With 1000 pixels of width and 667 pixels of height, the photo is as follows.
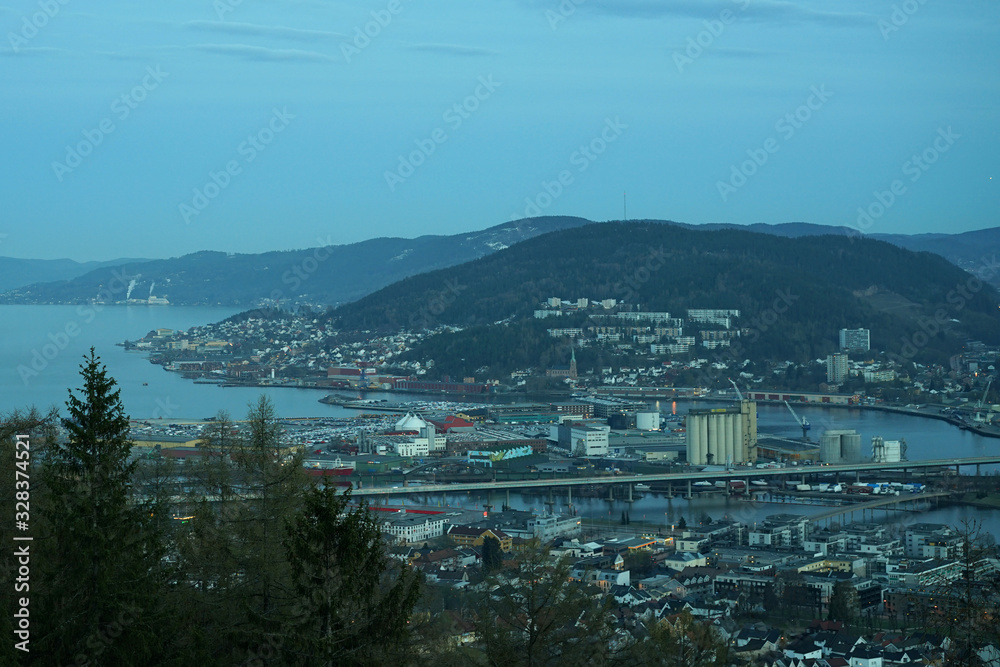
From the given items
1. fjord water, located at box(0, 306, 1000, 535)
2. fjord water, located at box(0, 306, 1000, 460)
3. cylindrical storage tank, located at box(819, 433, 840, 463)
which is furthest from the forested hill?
cylindrical storage tank, located at box(819, 433, 840, 463)

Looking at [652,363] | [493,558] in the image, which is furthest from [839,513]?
[652,363]

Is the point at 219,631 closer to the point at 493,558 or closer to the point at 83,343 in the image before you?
the point at 493,558

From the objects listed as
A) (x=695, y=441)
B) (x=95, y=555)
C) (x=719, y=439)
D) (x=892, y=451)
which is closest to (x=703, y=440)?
(x=695, y=441)

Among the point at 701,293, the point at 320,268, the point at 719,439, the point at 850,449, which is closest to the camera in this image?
the point at 850,449

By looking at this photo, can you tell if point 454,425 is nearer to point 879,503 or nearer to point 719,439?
point 719,439

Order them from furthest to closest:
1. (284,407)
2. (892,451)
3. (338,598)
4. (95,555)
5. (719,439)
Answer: (284,407), (719,439), (892,451), (95,555), (338,598)

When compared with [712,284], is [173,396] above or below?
below

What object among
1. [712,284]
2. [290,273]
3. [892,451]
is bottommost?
[892,451]

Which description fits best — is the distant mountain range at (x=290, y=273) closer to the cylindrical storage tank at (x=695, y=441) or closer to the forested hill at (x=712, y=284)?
the forested hill at (x=712, y=284)
